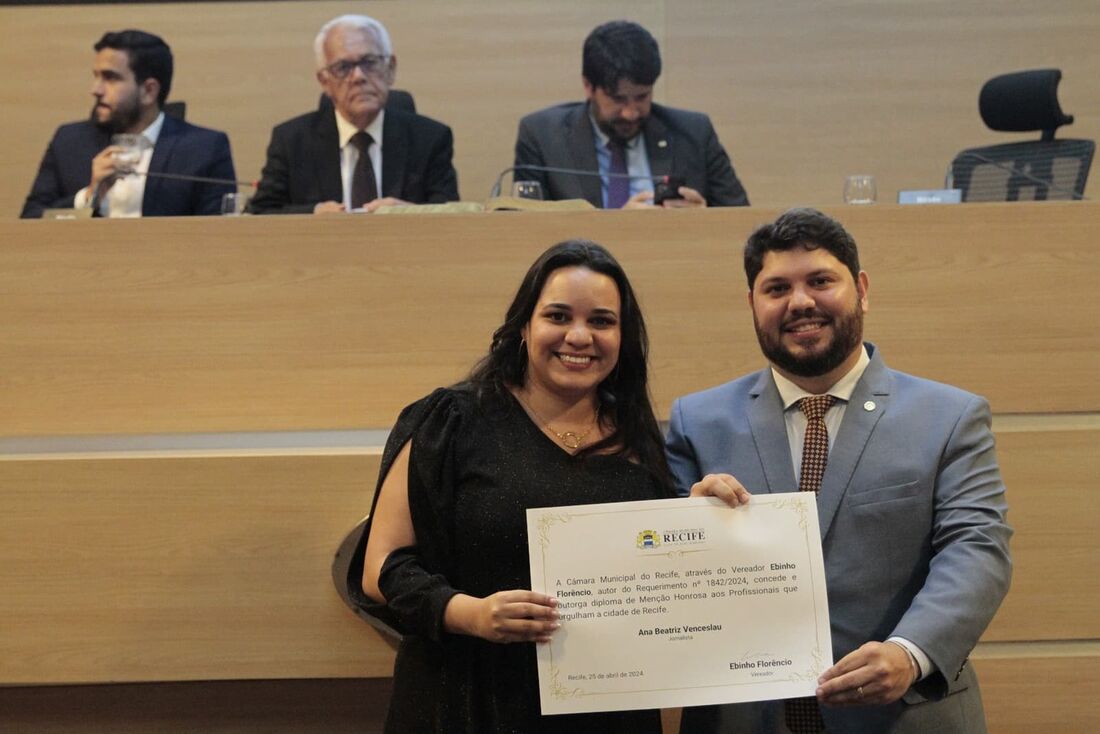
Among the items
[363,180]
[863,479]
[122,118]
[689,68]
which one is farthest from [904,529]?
[689,68]

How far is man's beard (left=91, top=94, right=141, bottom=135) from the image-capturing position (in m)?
3.77

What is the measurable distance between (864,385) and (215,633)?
4.78 ft

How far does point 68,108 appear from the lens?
17.3 ft

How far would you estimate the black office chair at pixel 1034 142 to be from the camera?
3.80 m

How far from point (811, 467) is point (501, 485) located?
0.49 m

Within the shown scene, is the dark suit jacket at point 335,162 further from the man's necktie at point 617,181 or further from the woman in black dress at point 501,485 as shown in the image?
the woman in black dress at point 501,485

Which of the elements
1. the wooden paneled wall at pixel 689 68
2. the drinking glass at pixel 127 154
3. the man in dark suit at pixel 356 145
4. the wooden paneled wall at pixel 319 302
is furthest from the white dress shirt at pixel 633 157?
the wooden paneled wall at pixel 689 68

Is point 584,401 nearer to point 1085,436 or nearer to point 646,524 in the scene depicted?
point 646,524

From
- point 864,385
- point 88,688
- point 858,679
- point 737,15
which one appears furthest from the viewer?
point 737,15

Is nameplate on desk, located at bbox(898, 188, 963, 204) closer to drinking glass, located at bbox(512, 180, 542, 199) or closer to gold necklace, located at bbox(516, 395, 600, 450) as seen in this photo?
drinking glass, located at bbox(512, 180, 542, 199)

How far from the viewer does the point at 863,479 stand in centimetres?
181

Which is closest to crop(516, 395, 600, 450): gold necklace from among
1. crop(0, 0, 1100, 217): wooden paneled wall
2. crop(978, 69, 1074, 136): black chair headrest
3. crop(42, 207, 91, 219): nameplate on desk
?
crop(42, 207, 91, 219): nameplate on desk

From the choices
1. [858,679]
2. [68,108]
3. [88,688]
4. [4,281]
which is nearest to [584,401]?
[858,679]

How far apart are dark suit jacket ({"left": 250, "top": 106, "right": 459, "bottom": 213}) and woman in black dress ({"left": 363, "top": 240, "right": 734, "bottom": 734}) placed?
67.1 inches
